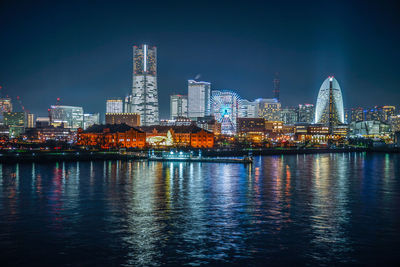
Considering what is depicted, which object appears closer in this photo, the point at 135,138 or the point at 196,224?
the point at 196,224

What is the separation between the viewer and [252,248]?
74.1ft

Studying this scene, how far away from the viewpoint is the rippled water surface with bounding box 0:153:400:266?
69.8 ft

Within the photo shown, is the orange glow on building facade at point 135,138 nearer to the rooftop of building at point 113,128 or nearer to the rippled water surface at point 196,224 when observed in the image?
the rooftop of building at point 113,128

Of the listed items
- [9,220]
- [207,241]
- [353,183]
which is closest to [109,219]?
[9,220]

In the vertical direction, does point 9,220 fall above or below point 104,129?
below

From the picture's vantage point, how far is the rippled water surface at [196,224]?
69.8 feet

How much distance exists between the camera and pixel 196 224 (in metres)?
28.0

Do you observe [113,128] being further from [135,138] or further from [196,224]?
[196,224]

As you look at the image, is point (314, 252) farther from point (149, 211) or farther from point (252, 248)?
point (149, 211)

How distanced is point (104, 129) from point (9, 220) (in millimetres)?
116912

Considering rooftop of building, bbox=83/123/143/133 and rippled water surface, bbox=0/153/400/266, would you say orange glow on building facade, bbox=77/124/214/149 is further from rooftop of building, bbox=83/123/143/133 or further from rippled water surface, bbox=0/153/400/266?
rippled water surface, bbox=0/153/400/266

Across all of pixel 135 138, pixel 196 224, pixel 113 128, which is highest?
pixel 113 128

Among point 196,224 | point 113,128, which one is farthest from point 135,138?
point 196,224

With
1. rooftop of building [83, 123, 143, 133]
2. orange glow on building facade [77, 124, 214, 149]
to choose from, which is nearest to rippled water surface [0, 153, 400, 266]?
orange glow on building facade [77, 124, 214, 149]
